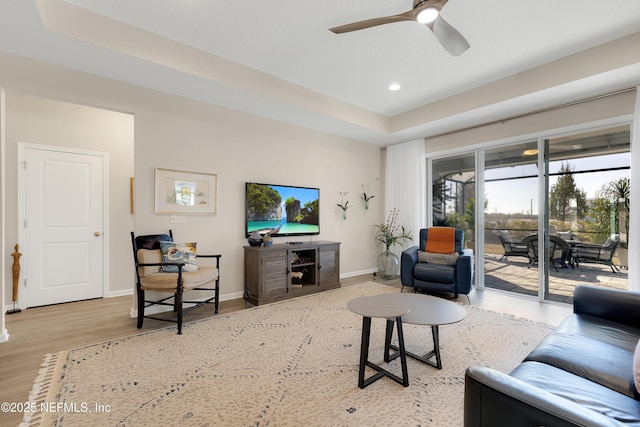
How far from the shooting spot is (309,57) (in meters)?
3.02

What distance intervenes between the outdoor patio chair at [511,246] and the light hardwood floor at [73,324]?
2.01 feet

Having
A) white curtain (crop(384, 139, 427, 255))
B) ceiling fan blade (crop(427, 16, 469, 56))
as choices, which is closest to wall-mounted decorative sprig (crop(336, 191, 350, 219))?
white curtain (crop(384, 139, 427, 255))

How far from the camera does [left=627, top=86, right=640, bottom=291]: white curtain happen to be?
2.89 metres

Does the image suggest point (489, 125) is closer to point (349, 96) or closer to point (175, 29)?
point (349, 96)

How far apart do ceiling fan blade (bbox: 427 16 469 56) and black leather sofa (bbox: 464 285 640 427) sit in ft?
6.80

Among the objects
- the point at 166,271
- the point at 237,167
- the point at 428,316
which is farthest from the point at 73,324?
the point at 428,316

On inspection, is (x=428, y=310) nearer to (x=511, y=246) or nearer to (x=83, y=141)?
(x=511, y=246)

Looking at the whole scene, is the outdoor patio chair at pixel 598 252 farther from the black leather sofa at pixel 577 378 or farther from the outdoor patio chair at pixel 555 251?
the black leather sofa at pixel 577 378

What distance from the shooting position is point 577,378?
1.29 m

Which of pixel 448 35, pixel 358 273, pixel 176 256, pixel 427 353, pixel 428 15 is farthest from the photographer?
pixel 358 273

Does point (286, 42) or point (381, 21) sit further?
point (286, 42)

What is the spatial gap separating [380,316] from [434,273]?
2.22 m

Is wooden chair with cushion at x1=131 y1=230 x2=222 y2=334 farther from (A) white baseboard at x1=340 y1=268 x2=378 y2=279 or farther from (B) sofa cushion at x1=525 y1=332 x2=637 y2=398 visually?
(B) sofa cushion at x1=525 y1=332 x2=637 y2=398

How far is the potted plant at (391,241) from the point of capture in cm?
505
